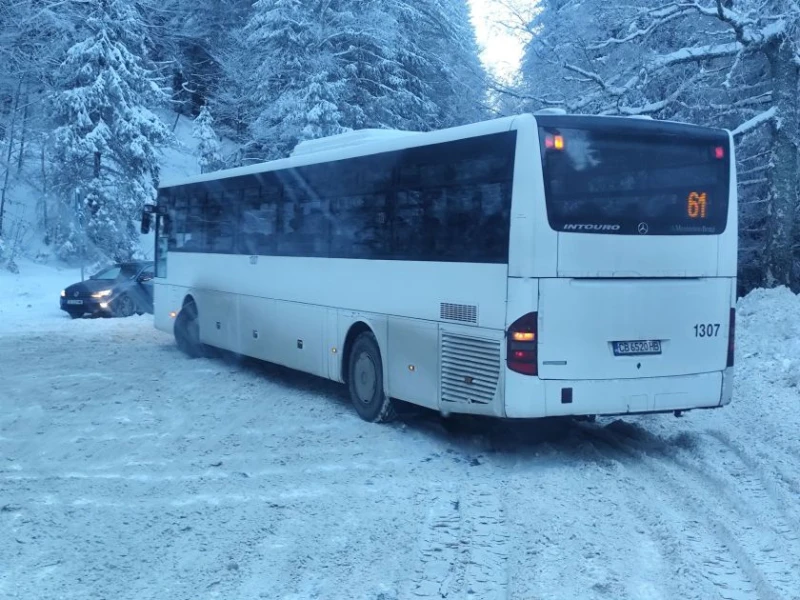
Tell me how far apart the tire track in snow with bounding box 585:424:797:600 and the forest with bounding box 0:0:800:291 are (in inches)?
397

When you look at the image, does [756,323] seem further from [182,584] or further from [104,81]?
[104,81]

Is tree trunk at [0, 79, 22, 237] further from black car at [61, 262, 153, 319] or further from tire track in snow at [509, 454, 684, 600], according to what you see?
tire track in snow at [509, 454, 684, 600]

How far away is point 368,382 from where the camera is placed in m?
10.9

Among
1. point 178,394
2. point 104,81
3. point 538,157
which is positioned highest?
point 104,81

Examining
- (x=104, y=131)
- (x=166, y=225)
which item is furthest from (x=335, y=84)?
(x=166, y=225)

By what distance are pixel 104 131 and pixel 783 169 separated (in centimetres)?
2492

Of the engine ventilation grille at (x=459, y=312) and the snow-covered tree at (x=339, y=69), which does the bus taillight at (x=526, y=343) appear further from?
the snow-covered tree at (x=339, y=69)

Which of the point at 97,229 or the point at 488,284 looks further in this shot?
the point at 97,229

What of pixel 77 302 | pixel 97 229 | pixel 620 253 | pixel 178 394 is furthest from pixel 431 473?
pixel 97 229

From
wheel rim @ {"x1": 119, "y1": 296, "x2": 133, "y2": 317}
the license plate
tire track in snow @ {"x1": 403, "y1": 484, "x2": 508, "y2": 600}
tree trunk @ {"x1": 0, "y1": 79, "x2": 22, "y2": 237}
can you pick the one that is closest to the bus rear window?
the license plate

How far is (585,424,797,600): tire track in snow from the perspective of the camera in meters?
5.76

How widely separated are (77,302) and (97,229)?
36.9 ft

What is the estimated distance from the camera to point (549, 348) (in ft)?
27.3

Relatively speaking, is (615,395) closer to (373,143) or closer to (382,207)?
(382,207)
